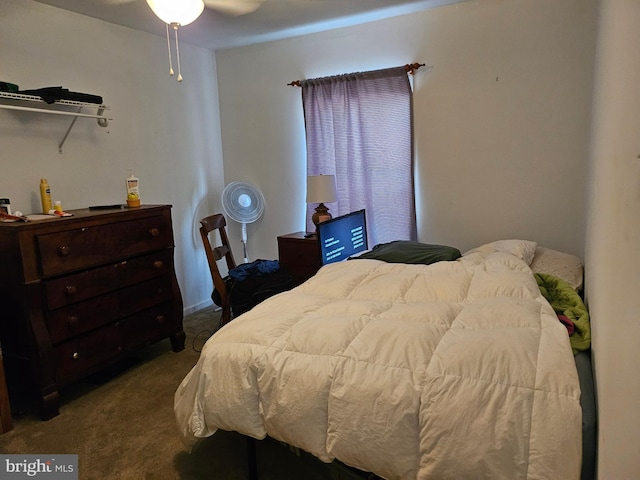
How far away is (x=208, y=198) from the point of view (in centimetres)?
406

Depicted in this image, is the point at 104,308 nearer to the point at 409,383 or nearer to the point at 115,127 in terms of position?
the point at 115,127

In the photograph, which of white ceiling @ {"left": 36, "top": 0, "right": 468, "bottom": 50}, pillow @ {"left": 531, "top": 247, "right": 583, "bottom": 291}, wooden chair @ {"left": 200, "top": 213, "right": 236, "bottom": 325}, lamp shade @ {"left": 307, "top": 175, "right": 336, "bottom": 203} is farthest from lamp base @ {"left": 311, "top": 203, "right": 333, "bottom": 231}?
pillow @ {"left": 531, "top": 247, "right": 583, "bottom": 291}

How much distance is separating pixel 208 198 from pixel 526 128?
2660mm

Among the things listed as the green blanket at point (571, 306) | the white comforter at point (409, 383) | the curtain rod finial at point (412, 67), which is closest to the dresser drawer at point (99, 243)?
the white comforter at point (409, 383)

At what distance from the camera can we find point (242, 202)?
380cm

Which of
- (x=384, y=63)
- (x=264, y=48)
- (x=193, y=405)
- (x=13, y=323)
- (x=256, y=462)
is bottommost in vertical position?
(x=256, y=462)

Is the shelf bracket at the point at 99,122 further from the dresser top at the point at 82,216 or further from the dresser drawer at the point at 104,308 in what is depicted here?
the dresser drawer at the point at 104,308

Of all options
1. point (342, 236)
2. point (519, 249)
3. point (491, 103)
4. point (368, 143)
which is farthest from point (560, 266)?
point (368, 143)

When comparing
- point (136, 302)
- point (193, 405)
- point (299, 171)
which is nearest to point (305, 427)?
point (193, 405)

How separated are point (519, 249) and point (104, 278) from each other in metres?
2.42

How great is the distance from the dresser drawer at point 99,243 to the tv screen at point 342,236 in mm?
1050

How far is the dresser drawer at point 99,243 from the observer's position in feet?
7.52

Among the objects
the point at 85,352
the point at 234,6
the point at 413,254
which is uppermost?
the point at 234,6

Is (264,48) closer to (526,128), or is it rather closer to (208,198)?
(208,198)
